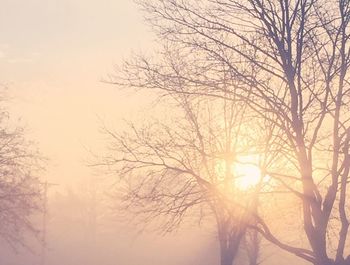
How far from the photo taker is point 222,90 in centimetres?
1105

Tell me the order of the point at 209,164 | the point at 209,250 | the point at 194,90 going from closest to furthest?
1. the point at 194,90
2. the point at 209,164
3. the point at 209,250

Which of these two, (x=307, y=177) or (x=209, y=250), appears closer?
(x=307, y=177)

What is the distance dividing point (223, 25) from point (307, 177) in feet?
10.6

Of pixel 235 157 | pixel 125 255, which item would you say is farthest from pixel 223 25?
pixel 125 255

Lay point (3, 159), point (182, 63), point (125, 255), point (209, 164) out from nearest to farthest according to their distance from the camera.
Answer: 1. point (182, 63)
2. point (209, 164)
3. point (3, 159)
4. point (125, 255)

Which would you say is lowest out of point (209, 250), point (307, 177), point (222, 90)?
point (307, 177)

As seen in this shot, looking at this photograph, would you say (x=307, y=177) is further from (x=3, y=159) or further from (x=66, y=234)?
(x=66, y=234)

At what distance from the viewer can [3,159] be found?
21.4 m

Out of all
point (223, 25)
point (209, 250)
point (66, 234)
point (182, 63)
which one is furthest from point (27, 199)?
point (66, 234)

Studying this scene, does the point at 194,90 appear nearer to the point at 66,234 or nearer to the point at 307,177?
the point at 307,177

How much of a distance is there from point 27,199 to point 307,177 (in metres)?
13.4

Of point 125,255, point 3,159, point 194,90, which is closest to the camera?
point 194,90

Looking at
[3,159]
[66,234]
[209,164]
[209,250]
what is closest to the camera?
[209,164]

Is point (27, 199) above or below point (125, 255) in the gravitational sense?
below
